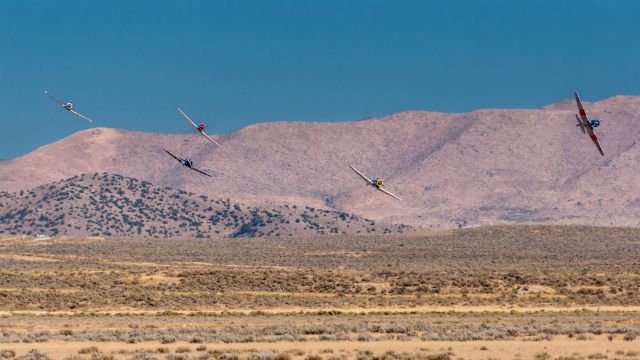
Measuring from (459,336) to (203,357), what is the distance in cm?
1139

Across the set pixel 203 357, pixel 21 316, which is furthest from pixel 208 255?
pixel 203 357

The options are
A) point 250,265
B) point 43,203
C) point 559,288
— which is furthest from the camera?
point 43,203

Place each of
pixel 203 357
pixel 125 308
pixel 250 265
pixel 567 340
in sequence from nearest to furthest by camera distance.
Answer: pixel 203 357 → pixel 567 340 → pixel 125 308 → pixel 250 265

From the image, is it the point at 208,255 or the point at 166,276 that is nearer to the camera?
the point at 166,276

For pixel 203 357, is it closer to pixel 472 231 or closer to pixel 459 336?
pixel 459 336

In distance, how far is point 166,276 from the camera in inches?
3314

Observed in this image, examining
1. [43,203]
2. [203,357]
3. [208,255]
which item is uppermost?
[43,203]

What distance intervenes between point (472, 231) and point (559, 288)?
76.7 metres

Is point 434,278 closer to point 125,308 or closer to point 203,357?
point 125,308

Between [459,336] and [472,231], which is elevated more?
[472,231]

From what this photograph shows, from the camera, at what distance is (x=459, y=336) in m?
47.7

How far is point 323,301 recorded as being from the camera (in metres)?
72.4

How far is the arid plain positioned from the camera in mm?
45469

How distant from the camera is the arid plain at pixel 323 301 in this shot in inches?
1790
